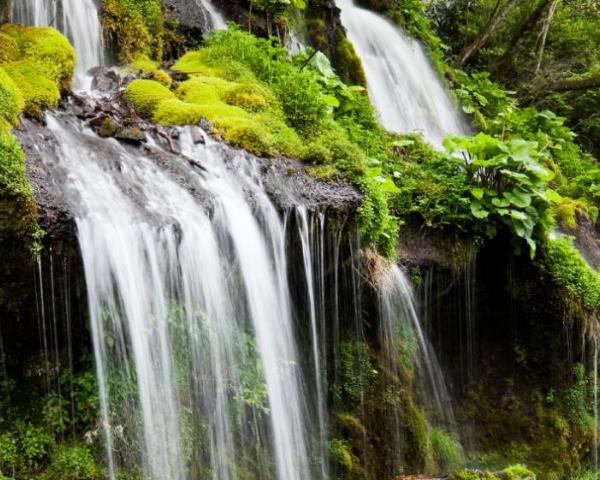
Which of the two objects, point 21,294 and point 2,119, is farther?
point 2,119

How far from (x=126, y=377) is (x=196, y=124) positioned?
2.80 meters

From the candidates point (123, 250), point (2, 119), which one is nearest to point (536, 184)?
point (123, 250)

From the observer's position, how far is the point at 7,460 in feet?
13.5

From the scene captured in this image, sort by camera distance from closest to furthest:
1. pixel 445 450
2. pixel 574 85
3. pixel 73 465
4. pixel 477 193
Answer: pixel 73 465 → pixel 445 450 → pixel 477 193 → pixel 574 85

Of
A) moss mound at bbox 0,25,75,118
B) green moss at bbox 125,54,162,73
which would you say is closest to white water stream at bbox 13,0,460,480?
moss mound at bbox 0,25,75,118

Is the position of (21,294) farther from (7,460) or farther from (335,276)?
(335,276)

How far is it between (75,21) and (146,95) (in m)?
2.08

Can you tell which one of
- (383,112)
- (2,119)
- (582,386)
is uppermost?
(383,112)

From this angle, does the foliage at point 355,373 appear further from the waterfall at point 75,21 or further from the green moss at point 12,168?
the waterfall at point 75,21

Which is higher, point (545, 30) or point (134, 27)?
point (545, 30)

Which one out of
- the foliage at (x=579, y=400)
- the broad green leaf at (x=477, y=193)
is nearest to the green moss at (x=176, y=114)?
the broad green leaf at (x=477, y=193)

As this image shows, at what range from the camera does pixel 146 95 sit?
6.46 m

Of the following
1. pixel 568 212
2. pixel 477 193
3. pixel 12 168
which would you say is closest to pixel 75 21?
pixel 12 168

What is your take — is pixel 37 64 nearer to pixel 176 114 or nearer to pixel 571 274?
pixel 176 114
